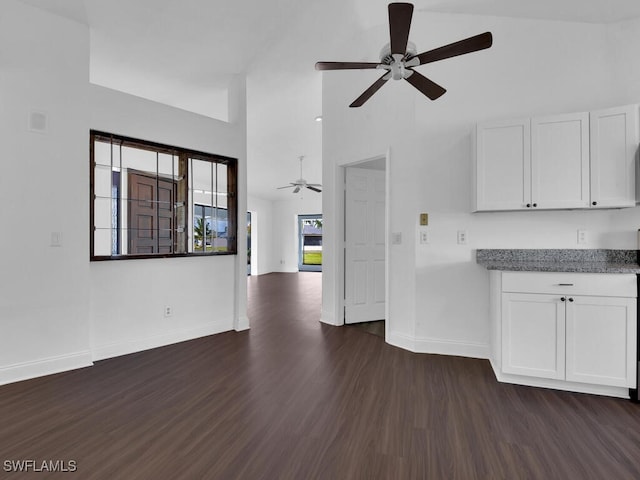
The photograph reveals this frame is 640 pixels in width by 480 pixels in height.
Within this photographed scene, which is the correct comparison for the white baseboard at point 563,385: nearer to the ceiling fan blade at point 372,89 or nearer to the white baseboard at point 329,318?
the white baseboard at point 329,318

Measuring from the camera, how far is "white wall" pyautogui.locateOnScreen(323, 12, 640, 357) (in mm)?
2795

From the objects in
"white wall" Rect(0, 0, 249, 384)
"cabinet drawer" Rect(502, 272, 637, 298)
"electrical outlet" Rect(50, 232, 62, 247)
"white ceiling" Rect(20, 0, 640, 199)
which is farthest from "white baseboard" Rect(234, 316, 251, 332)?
"white ceiling" Rect(20, 0, 640, 199)

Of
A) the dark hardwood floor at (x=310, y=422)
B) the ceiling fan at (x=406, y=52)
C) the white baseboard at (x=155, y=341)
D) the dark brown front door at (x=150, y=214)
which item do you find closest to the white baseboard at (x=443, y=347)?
the dark hardwood floor at (x=310, y=422)

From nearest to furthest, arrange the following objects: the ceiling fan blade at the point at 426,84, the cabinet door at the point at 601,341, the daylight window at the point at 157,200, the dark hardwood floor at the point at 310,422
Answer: the dark hardwood floor at the point at 310,422 → the cabinet door at the point at 601,341 → the ceiling fan blade at the point at 426,84 → the daylight window at the point at 157,200

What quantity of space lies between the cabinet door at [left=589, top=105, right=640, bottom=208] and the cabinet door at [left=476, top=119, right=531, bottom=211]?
17.1 inches

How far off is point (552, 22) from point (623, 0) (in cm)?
46

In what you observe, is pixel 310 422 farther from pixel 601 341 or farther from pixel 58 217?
pixel 58 217

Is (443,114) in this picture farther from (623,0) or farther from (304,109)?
(304,109)

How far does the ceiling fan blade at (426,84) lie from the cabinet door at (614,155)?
3.96 ft

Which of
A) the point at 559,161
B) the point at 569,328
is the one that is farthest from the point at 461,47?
the point at 569,328

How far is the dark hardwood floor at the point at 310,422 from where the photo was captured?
1.61m

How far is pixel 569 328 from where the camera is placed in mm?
2371

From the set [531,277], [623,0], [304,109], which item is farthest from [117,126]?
[623,0]

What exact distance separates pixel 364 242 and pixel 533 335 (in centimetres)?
231
